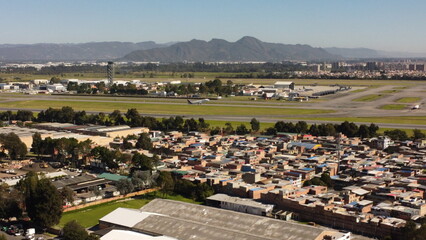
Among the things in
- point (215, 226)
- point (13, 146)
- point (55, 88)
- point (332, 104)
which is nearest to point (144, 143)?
point (13, 146)

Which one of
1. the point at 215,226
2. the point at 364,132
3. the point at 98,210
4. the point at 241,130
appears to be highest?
the point at 364,132

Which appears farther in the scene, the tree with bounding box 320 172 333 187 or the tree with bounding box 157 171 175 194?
the tree with bounding box 320 172 333 187

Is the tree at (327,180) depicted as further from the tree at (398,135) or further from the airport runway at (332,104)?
the airport runway at (332,104)

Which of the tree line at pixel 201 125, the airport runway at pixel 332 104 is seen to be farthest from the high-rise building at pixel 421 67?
the tree line at pixel 201 125

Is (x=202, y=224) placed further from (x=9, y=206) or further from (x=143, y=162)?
(x=143, y=162)

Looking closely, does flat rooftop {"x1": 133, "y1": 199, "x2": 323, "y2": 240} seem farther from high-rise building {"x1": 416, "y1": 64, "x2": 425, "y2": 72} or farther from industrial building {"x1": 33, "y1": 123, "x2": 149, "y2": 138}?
high-rise building {"x1": 416, "y1": 64, "x2": 425, "y2": 72}

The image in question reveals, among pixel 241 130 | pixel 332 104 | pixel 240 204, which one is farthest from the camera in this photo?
pixel 332 104

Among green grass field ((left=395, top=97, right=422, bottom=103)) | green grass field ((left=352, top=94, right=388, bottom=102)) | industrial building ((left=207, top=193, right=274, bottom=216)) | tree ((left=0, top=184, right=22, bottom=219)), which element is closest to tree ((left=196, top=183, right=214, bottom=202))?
industrial building ((left=207, top=193, right=274, bottom=216))
